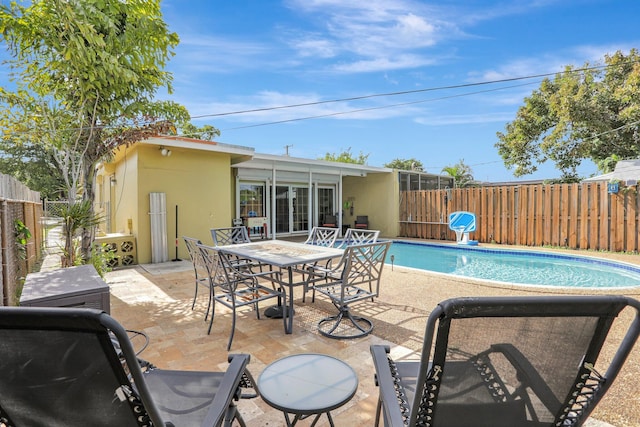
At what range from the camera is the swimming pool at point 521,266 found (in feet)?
23.6

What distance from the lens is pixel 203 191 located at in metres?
9.07

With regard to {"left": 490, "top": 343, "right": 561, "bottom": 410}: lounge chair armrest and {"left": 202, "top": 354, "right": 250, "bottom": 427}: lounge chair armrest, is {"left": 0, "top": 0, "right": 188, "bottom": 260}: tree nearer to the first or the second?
{"left": 202, "top": 354, "right": 250, "bottom": 427}: lounge chair armrest

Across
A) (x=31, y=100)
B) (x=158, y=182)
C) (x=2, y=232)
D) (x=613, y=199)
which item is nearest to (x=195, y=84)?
(x=158, y=182)

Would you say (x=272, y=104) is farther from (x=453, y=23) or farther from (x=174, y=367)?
(x=174, y=367)

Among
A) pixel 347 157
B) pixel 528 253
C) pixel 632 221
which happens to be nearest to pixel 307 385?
pixel 528 253

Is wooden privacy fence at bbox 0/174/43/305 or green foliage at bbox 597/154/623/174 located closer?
wooden privacy fence at bbox 0/174/43/305

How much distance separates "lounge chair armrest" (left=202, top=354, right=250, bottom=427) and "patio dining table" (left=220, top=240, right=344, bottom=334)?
187 cm

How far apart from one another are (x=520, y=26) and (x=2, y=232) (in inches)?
518

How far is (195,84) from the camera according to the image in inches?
432

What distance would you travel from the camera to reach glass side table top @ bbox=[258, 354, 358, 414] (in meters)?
1.64

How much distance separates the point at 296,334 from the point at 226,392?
2.19 m

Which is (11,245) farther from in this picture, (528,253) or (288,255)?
(528,253)

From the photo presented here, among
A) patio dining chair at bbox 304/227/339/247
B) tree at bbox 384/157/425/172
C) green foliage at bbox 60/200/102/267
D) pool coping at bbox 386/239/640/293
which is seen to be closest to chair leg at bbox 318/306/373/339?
patio dining chair at bbox 304/227/339/247

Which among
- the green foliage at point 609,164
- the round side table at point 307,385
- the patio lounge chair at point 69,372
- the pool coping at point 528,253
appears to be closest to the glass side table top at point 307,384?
the round side table at point 307,385
